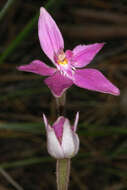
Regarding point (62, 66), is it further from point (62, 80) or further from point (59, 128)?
point (59, 128)

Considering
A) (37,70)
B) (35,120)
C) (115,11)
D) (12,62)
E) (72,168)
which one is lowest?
(72,168)

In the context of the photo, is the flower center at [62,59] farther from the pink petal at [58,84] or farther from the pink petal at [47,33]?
the pink petal at [58,84]

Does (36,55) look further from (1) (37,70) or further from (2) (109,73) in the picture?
(1) (37,70)

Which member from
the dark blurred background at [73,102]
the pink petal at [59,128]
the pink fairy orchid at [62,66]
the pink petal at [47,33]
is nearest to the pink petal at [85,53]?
the pink fairy orchid at [62,66]

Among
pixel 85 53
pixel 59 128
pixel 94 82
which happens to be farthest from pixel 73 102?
pixel 59 128

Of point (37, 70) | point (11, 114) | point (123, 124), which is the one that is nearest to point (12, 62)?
point (11, 114)

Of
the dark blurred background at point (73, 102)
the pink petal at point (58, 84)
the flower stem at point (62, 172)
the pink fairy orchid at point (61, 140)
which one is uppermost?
the pink petal at point (58, 84)
